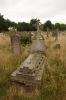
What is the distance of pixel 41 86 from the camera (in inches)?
227

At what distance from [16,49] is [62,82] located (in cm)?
563

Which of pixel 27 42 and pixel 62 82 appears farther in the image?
pixel 27 42

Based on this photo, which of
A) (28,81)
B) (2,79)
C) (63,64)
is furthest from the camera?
(63,64)

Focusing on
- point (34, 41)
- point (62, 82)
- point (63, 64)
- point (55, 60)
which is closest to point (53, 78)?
point (62, 82)

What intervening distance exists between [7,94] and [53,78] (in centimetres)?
182

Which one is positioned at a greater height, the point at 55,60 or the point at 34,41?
the point at 34,41

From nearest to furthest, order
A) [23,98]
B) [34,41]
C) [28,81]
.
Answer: [23,98] < [28,81] < [34,41]

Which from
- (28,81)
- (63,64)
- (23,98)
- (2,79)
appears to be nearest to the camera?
(23,98)

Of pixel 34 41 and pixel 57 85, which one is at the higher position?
pixel 34 41

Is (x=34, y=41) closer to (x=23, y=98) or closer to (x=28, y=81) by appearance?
(x=28, y=81)

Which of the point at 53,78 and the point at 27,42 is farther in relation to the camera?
the point at 27,42

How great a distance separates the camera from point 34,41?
11.0 metres

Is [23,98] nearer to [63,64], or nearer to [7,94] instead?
[7,94]

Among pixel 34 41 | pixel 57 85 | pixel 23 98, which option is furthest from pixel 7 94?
pixel 34 41
